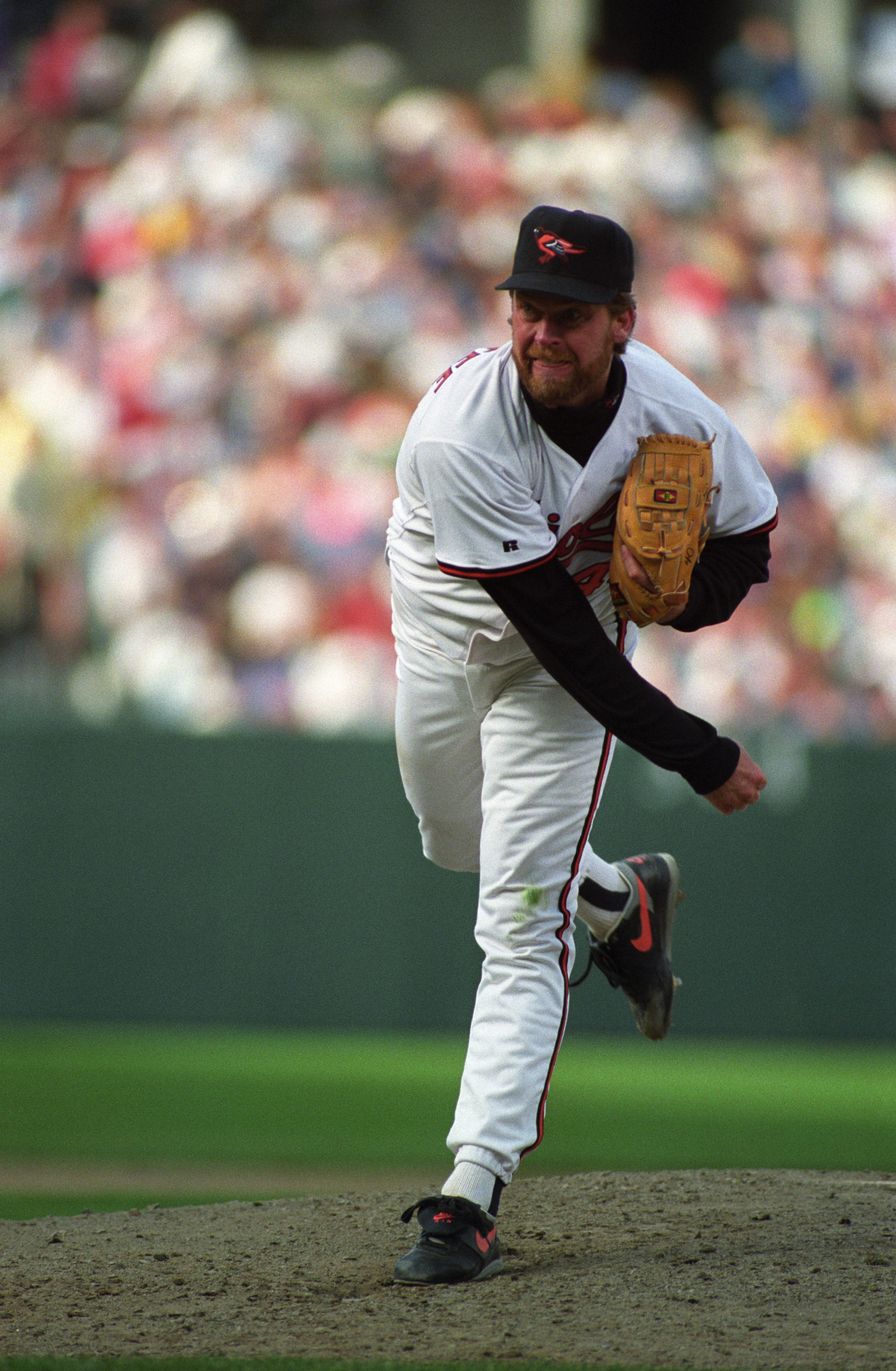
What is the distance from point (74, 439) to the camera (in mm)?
8328

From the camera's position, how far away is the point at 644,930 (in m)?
3.66

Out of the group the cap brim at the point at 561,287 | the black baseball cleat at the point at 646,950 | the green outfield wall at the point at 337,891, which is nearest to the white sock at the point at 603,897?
the black baseball cleat at the point at 646,950

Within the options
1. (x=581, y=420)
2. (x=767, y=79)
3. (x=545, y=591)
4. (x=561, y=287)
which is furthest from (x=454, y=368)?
(x=767, y=79)

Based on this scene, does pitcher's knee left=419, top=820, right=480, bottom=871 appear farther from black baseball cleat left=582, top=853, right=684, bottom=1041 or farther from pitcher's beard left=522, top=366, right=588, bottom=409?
pitcher's beard left=522, top=366, right=588, bottom=409

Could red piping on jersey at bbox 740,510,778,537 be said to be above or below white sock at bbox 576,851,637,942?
above

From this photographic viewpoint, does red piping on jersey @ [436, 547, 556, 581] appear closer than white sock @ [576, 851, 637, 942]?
Yes

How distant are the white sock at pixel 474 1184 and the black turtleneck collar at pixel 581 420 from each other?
1196mm

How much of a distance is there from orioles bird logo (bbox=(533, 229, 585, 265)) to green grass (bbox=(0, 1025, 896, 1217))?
250 cm

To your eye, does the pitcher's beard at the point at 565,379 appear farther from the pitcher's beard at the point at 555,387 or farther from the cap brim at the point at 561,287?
the cap brim at the point at 561,287

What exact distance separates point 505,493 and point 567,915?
2.47ft

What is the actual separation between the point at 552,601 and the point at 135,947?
4.83 metres

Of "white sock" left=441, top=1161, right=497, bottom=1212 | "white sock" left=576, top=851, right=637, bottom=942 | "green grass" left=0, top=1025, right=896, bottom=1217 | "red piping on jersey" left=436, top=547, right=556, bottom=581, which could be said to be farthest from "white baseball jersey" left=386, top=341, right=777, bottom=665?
"green grass" left=0, top=1025, right=896, bottom=1217

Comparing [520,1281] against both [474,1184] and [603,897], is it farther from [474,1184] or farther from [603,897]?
[603,897]

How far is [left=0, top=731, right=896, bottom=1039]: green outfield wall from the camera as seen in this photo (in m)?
7.40
